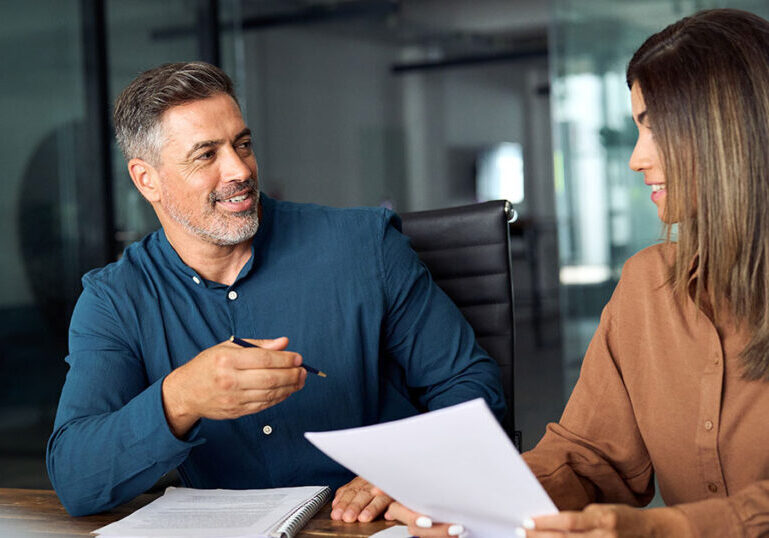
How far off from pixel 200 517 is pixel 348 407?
1.62ft

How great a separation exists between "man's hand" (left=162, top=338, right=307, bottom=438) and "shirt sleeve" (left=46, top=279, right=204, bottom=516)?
45 millimetres

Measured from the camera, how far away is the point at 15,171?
3717 mm

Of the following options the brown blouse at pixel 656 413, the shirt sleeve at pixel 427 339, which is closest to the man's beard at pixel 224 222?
the shirt sleeve at pixel 427 339

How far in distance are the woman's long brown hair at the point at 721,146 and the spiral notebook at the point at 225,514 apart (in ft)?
1.99

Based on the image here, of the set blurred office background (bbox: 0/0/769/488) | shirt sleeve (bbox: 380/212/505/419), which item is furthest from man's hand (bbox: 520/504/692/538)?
blurred office background (bbox: 0/0/769/488)

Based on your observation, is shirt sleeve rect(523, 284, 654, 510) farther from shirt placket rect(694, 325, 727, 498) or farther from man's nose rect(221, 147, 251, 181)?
man's nose rect(221, 147, 251, 181)

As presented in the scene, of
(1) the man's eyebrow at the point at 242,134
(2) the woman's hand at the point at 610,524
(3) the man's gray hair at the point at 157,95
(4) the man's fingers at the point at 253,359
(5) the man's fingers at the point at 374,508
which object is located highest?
(3) the man's gray hair at the point at 157,95

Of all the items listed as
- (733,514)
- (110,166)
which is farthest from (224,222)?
(110,166)

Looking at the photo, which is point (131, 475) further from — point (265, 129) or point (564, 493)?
point (265, 129)

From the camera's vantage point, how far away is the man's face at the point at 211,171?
62.7 inches

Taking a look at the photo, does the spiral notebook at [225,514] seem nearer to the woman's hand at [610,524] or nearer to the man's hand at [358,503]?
the man's hand at [358,503]

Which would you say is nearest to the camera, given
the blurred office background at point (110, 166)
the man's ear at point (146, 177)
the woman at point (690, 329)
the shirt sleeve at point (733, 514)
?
the shirt sleeve at point (733, 514)

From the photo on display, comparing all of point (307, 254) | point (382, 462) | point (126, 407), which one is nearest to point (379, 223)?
point (307, 254)

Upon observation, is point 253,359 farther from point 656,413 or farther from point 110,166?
point 110,166
